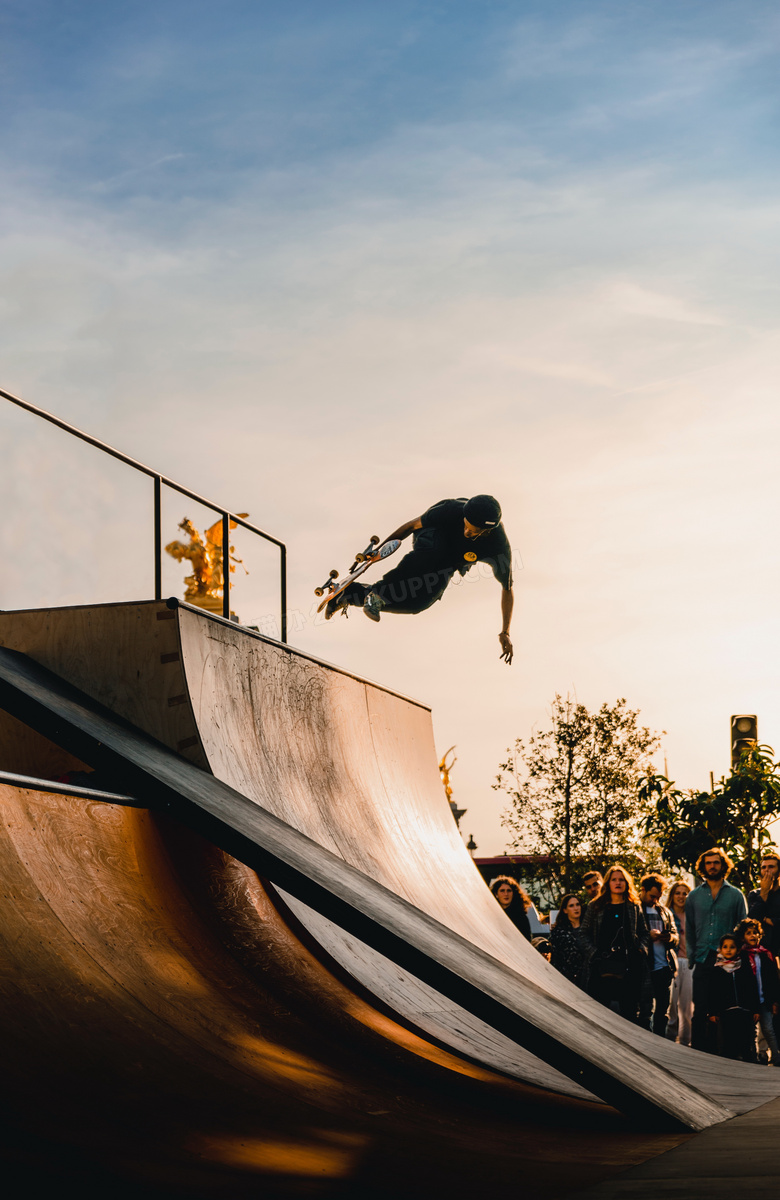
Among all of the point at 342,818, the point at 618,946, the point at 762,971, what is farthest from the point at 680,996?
the point at 342,818

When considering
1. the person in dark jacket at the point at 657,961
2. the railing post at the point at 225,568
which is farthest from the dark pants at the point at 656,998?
the railing post at the point at 225,568

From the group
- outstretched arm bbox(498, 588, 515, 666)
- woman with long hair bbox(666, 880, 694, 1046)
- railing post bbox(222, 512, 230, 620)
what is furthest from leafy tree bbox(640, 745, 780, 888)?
railing post bbox(222, 512, 230, 620)

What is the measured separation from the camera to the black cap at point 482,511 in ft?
57.3

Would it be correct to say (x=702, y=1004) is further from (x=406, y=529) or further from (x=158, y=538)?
(x=406, y=529)

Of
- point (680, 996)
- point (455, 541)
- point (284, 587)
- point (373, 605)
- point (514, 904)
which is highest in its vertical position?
point (455, 541)

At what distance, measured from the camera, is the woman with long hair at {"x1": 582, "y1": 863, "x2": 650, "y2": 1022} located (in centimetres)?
794

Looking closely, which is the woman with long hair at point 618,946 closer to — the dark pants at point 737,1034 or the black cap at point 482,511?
the dark pants at point 737,1034

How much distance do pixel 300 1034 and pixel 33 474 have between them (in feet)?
13.3

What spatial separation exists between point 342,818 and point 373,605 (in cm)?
1042

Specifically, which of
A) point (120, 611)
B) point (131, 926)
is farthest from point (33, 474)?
point (131, 926)

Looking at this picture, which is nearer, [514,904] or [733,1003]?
[733,1003]

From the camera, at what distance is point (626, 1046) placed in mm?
4582

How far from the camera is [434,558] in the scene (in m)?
18.0

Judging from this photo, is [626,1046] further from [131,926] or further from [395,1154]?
[131,926]
